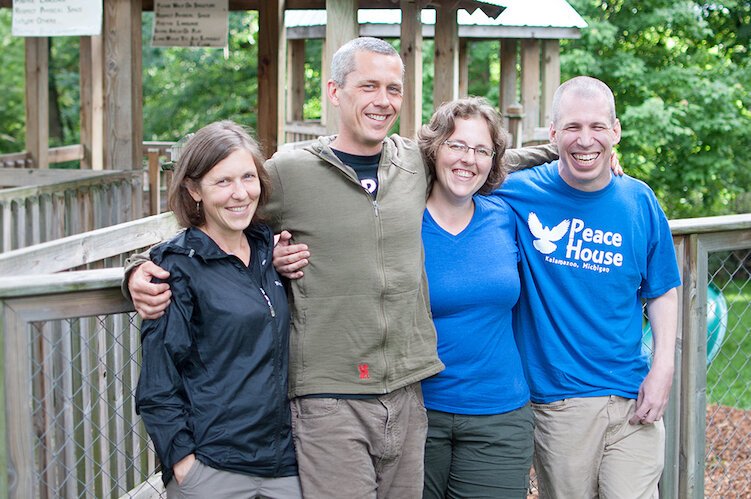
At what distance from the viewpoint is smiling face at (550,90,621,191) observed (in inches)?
131

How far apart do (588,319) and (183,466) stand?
1.48 meters

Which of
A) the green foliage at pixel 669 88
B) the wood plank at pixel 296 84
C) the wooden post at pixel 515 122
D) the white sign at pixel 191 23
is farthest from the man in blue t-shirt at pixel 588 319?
the wood plank at pixel 296 84

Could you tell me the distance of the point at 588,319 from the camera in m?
3.41

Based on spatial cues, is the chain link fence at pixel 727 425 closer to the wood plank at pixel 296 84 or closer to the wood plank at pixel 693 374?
the wood plank at pixel 693 374

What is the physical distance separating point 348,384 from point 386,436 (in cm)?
20

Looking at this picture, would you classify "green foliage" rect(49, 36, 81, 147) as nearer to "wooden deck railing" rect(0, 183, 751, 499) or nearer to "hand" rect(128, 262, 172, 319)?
"wooden deck railing" rect(0, 183, 751, 499)

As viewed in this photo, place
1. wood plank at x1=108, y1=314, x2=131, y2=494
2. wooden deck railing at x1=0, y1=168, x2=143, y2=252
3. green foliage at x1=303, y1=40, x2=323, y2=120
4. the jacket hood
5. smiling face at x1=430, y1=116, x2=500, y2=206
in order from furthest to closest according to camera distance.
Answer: green foliage at x1=303, y1=40, x2=323, y2=120
wooden deck railing at x1=0, y1=168, x2=143, y2=252
wood plank at x1=108, y1=314, x2=131, y2=494
smiling face at x1=430, y1=116, x2=500, y2=206
the jacket hood

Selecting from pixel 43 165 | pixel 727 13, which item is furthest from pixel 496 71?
pixel 43 165

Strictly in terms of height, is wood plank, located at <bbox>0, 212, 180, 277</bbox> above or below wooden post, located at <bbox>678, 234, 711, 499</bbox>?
above

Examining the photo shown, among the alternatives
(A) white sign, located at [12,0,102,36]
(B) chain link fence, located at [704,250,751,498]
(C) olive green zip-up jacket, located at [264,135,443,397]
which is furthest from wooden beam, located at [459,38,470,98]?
(C) olive green zip-up jacket, located at [264,135,443,397]

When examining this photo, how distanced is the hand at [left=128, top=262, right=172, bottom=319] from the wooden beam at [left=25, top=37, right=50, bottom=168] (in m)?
8.20

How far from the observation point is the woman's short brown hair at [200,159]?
2871mm

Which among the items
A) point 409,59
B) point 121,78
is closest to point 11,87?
point 121,78

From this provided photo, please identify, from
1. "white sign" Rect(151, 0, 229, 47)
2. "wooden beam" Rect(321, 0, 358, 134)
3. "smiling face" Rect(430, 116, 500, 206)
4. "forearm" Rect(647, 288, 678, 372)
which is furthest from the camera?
"white sign" Rect(151, 0, 229, 47)
